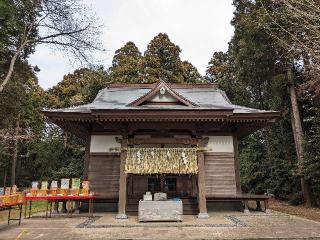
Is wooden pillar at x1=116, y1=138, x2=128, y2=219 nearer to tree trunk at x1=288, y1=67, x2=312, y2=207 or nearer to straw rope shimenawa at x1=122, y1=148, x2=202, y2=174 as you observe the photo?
A: straw rope shimenawa at x1=122, y1=148, x2=202, y2=174

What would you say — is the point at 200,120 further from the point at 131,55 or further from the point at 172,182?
the point at 131,55

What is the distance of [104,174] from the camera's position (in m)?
13.7

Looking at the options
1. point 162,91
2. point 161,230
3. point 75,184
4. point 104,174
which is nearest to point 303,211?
point 162,91

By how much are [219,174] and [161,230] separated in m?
5.64

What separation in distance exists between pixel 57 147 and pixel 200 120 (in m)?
22.7

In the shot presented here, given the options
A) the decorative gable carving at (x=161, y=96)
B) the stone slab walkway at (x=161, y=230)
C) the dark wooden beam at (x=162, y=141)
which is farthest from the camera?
the decorative gable carving at (x=161, y=96)

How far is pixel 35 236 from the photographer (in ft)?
26.3

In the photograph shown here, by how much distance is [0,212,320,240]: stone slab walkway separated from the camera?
788 centimetres

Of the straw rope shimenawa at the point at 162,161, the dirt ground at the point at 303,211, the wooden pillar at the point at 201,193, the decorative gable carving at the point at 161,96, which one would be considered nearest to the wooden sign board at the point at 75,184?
the straw rope shimenawa at the point at 162,161

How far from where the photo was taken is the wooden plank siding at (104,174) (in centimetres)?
1352

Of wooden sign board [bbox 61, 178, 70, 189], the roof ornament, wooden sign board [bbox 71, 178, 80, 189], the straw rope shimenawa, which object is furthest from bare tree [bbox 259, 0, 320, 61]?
wooden sign board [bbox 61, 178, 70, 189]

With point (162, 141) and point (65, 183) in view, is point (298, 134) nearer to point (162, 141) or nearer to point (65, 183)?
point (162, 141)

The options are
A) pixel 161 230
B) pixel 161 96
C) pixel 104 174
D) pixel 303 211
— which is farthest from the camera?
pixel 303 211

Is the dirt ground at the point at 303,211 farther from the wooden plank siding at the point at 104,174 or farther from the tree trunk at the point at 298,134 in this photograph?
the wooden plank siding at the point at 104,174
